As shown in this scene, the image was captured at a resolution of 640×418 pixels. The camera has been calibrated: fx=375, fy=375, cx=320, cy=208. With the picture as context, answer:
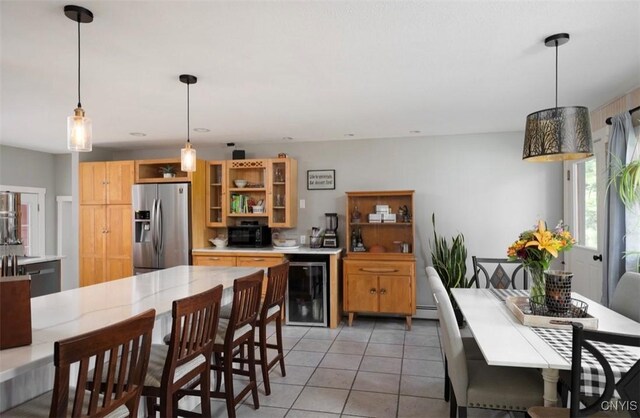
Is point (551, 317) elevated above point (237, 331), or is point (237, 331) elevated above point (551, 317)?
point (551, 317)

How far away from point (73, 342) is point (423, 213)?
14.1ft

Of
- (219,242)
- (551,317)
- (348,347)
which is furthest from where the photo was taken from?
(219,242)

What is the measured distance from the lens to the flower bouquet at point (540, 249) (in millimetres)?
2121

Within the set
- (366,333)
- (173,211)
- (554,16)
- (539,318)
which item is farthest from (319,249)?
(554,16)

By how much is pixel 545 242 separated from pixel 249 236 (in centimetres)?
365

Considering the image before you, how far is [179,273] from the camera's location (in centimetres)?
307

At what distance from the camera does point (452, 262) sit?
176 inches

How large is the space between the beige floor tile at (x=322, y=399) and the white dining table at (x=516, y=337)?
110cm

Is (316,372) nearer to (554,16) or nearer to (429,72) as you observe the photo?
(429,72)

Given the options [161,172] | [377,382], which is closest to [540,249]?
[377,382]

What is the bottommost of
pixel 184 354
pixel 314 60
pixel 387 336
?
pixel 387 336

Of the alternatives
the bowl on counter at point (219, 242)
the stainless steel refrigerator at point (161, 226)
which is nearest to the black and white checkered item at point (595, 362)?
the bowl on counter at point (219, 242)

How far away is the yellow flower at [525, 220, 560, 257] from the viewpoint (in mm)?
2109

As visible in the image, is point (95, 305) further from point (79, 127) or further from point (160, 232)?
point (160, 232)
